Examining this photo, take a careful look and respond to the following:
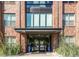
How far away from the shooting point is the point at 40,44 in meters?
32.8

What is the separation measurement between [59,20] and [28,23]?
415cm

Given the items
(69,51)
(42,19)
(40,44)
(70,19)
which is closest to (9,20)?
(42,19)

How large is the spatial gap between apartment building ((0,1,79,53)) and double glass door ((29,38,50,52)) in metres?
1.71

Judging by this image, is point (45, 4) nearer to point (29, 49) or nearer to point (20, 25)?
point (20, 25)

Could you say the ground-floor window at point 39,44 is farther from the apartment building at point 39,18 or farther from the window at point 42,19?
the window at point 42,19

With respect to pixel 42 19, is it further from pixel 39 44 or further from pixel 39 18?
pixel 39 44

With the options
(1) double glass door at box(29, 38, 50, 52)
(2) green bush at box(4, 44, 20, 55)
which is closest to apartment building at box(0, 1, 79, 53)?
(1) double glass door at box(29, 38, 50, 52)

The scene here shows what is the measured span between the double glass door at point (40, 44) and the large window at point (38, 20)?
9.71 ft

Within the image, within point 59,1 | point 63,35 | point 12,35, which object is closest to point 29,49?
point 12,35

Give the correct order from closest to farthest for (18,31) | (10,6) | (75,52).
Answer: (75,52)
(18,31)
(10,6)

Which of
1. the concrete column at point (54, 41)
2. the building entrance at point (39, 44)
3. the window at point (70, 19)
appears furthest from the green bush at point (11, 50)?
the window at point (70, 19)

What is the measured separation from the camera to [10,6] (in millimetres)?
30641

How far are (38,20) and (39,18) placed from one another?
0.99 ft

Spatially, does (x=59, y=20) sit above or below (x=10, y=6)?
below
